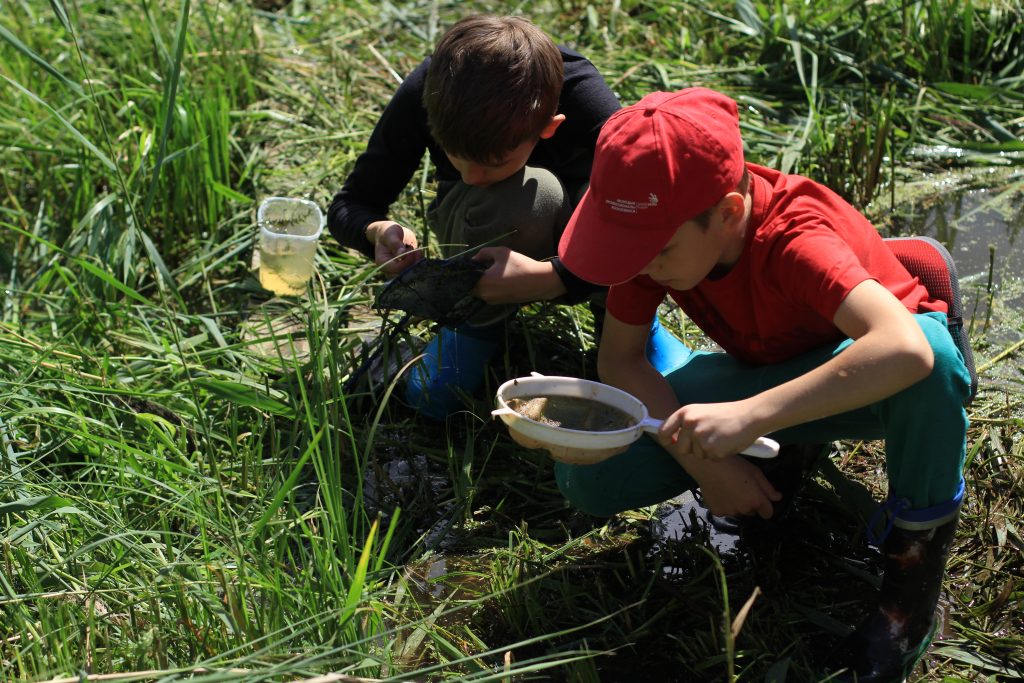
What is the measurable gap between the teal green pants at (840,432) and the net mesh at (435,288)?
0.38 metres

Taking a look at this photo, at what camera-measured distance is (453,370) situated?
2207 millimetres

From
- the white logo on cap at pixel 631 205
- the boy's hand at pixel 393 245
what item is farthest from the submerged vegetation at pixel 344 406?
the white logo on cap at pixel 631 205

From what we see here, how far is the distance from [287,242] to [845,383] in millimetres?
1324

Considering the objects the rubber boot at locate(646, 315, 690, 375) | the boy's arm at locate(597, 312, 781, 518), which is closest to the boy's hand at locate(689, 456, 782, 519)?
the boy's arm at locate(597, 312, 781, 518)

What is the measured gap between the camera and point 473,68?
189 cm

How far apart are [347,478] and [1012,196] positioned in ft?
6.09

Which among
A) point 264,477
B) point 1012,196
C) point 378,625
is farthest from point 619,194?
point 1012,196

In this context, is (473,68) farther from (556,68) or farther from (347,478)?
(347,478)

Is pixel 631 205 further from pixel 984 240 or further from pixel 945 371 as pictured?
pixel 984 240

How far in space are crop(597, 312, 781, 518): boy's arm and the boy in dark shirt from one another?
23 centimetres

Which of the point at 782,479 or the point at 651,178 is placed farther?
the point at 782,479

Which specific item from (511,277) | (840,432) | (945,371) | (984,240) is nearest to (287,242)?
(511,277)

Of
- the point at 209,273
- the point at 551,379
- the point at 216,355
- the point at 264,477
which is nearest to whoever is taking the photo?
the point at 551,379

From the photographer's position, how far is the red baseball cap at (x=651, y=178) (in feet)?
4.69
